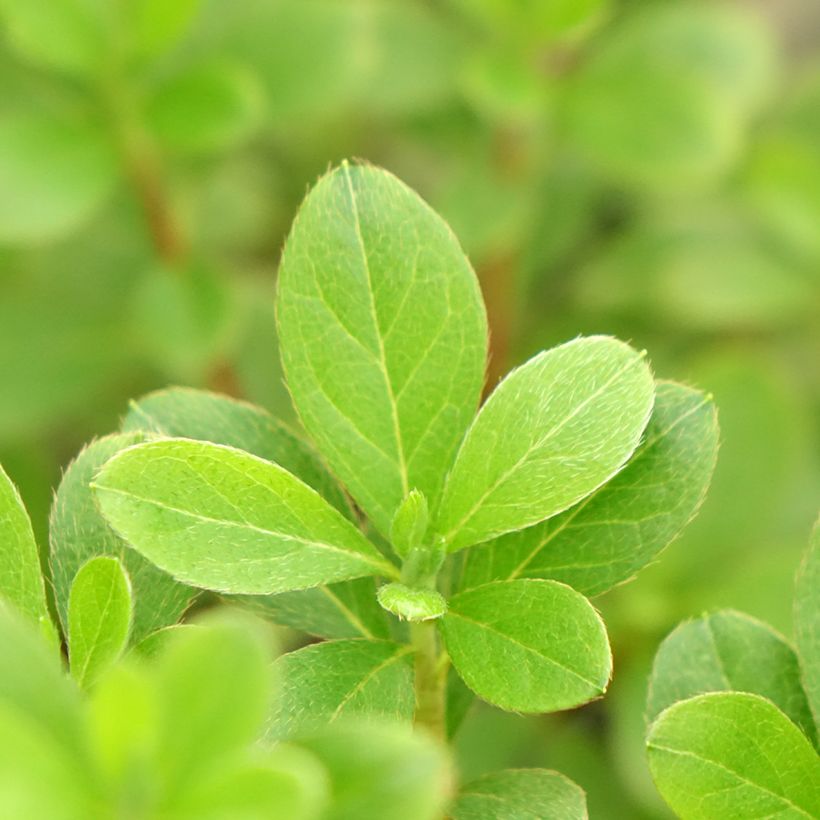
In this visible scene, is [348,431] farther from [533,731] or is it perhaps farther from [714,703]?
[533,731]

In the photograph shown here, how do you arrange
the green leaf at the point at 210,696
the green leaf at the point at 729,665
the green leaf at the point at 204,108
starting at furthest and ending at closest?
the green leaf at the point at 204,108, the green leaf at the point at 729,665, the green leaf at the point at 210,696

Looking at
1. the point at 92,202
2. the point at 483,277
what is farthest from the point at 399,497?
the point at 483,277

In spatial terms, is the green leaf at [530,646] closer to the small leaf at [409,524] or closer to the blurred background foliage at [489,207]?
the small leaf at [409,524]

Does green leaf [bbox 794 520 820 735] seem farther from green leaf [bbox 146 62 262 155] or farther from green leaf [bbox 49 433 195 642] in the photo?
green leaf [bbox 146 62 262 155]

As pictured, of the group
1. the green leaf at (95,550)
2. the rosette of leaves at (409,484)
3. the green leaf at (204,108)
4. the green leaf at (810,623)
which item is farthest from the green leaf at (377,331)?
the green leaf at (204,108)

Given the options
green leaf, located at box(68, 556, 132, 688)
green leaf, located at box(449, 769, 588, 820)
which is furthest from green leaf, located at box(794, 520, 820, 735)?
green leaf, located at box(68, 556, 132, 688)

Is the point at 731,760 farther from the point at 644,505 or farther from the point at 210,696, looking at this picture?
the point at 210,696
